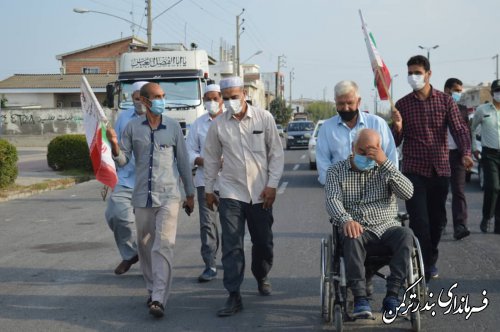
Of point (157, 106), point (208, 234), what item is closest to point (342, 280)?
point (157, 106)

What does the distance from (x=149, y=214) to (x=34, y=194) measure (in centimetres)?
1287

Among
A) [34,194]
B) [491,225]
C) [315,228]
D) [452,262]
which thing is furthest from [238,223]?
[34,194]

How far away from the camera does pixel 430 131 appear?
7.35 meters

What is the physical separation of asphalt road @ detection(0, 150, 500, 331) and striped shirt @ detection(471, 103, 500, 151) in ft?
4.21

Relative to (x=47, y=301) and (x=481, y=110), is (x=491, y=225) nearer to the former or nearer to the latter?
(x=481, y=110)

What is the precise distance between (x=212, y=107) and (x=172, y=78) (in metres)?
13.7

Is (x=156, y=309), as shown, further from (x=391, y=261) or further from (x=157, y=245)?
(x=391, y=261)

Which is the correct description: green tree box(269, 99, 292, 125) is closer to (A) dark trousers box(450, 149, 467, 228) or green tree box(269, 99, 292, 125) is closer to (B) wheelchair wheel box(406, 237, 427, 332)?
(A) dark trousers box(450, 149, 467, 228)

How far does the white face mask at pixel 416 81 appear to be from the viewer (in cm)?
729

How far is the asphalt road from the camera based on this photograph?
639 cm

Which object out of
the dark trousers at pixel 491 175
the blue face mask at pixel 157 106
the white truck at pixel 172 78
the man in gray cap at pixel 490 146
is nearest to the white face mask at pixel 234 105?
the blue face mask at pixel 157 106

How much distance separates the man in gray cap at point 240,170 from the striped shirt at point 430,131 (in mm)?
1294

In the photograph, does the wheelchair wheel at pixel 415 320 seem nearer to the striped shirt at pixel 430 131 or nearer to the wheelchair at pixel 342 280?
the wheelchair at pixel 342 280

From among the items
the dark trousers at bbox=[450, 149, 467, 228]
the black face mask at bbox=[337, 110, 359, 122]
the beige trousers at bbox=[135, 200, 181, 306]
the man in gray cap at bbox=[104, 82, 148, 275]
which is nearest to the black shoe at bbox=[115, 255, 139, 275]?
the man in gray cap at bbox=[104, 82, 148, 275]
